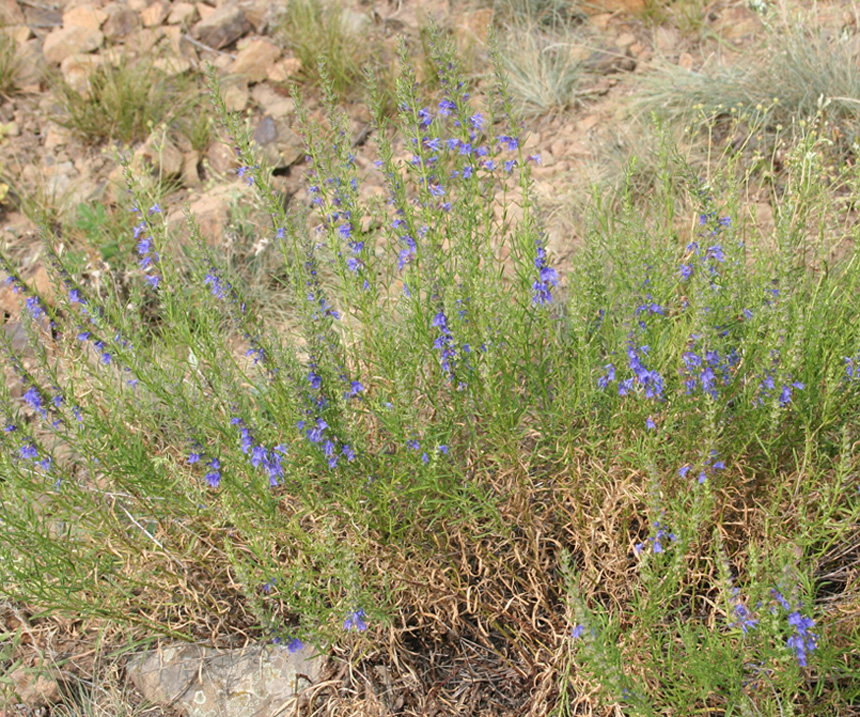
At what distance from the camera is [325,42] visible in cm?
691

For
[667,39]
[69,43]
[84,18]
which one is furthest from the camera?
[84,18]

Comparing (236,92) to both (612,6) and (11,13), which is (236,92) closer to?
(11,13)

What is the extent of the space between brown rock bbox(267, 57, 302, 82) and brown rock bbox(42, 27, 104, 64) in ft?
5.66

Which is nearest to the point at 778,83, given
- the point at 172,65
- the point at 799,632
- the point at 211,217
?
the point at 211,217


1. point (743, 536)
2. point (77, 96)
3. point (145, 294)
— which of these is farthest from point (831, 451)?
point (77, 96)

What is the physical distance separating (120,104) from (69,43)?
1.29 meters

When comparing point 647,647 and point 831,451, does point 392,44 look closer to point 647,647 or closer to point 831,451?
point 831,451

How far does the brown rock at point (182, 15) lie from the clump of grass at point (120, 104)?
91 centimetres

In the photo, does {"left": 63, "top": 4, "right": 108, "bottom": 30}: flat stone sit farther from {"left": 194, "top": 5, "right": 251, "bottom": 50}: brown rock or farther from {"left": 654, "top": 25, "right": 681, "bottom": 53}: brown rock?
{"left": 654, "top": 25, "right": 681, "bottom": 53}: brown rock

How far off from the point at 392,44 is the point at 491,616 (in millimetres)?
5644

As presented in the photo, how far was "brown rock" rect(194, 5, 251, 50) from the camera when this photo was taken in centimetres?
743

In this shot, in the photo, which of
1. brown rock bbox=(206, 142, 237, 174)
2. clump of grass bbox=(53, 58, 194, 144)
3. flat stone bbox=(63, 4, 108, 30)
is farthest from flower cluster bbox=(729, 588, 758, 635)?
flat stone bbox=(63, 4, 108, 30)

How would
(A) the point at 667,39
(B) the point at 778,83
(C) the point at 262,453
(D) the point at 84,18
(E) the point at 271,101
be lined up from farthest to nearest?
1. (D) the point at 84,18
2. (E) the point at 271,101
3. (A) the point at 667,39
4. (B) the point at 778,83
5. (C) the point at 262,453

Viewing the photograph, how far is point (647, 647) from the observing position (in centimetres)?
283
